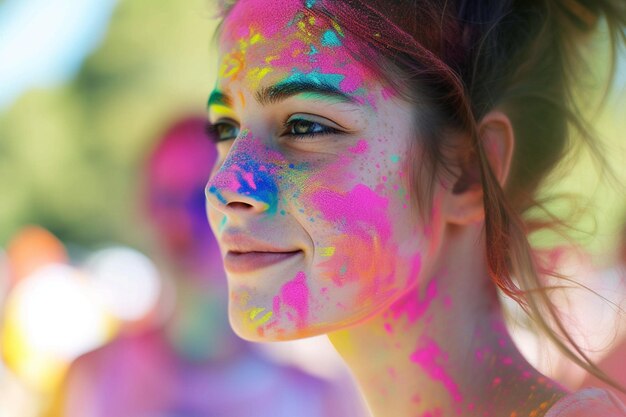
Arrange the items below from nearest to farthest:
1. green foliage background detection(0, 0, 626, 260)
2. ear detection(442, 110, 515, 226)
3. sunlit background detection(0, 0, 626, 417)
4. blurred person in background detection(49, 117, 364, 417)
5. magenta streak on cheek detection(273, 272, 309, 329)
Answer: magenta streak on cheek detection(273, 272, 309, 329)
ear detection(442, 110, 515, 226)
sunlit background detection(0, 0, 626, 417)
blurred person in background detection(49, 117, 364, 417)
green foliage background detection(0, 0, 626, 260)

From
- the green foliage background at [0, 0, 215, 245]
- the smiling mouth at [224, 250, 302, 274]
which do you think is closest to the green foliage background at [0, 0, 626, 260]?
the green foliage background at [0, 0, 215, 245]

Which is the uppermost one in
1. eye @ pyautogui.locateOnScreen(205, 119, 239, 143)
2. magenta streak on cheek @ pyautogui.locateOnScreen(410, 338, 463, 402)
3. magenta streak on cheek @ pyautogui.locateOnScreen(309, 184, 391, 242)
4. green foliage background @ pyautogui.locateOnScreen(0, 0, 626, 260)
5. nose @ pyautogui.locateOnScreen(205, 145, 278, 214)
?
green foliage background @ pyautogui.locateOnScreen(0, 0, 626, 260)

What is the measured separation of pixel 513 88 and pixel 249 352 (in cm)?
166

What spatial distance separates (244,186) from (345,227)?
0.19 m

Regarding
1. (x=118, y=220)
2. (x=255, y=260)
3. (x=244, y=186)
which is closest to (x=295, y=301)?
(x=255, y=260)

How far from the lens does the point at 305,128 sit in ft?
4.50

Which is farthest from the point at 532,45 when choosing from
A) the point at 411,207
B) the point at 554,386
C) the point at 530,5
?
the point at 554,386

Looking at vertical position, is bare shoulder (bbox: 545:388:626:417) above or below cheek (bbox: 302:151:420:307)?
below

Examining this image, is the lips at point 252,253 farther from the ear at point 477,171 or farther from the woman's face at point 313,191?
the ear at point 477,171

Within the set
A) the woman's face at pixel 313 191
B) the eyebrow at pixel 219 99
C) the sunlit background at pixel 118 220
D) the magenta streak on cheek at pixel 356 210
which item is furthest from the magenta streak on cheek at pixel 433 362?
the eyebrow at pixel 219 99

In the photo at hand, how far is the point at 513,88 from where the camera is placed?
155cm

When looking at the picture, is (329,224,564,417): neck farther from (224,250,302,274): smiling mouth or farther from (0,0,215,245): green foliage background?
(0,0,215,245): green foliage background

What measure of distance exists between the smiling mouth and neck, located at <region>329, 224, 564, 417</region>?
0.67ft

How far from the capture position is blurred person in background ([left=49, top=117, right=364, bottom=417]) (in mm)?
2760
